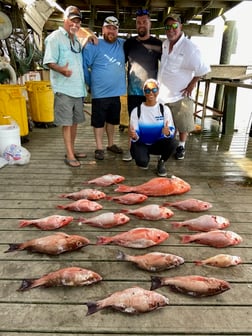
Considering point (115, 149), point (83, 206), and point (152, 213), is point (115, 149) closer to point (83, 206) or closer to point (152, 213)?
point (83, 206)

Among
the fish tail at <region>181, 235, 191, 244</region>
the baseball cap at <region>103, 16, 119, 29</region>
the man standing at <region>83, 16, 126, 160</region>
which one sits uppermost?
the baseball cap at <region>103, 16, 119, 29</region>

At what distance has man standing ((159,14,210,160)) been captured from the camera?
3.64 metres

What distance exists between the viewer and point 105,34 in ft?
12.0

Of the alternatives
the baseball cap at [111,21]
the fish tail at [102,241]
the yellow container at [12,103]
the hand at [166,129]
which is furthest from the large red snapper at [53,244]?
the yellow container at [12,103]

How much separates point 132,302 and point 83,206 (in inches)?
48.3


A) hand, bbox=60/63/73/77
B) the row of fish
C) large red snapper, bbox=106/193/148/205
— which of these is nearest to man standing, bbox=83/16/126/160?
hand, bbox=60/63/73/77

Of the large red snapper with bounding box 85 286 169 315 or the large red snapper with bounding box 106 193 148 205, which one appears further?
the large red snapper with bounding box 106 193 148 205

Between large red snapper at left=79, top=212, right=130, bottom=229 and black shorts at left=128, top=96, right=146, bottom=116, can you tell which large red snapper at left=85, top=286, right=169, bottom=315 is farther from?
black shorts at left=128, top=96, right=146, bottom=116

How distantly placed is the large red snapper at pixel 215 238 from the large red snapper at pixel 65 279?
0.80 m

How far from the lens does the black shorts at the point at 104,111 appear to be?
391 cm

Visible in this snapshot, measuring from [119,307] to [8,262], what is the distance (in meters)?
0.85

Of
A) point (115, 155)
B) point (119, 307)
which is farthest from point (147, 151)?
point (119, 307)

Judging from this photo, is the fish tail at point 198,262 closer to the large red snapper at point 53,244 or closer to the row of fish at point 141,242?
the row of fish at point 141,242

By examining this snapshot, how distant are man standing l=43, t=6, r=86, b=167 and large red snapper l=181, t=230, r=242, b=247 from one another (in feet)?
7.11
